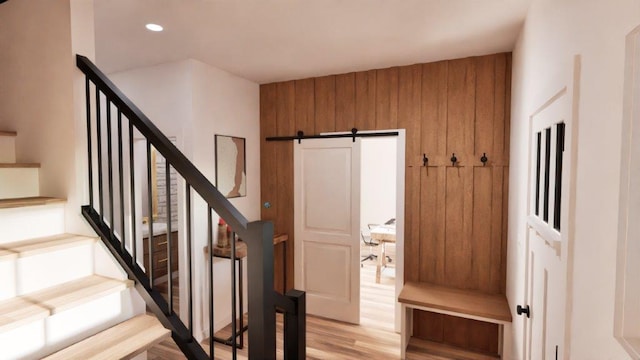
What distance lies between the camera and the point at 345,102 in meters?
3.59

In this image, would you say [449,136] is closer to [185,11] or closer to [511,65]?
[511,65]

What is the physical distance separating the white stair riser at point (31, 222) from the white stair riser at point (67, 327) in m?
0.48

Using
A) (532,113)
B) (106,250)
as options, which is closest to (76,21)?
(106,250)

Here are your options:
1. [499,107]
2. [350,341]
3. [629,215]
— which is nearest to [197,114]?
[350,341]

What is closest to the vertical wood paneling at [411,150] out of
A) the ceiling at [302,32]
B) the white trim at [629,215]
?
the ceiling at [302,32]

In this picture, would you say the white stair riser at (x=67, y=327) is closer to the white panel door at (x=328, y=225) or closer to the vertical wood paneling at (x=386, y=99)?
the white panel door at (x=328, y=225)

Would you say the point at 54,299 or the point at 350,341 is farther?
the point at 350,341

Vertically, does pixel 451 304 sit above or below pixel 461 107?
below

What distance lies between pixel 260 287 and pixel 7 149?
5.82 feet

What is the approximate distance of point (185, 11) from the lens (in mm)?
2203

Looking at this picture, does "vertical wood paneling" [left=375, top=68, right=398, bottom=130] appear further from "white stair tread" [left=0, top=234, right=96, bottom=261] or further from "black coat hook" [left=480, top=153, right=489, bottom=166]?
"white stair tread" [left=0, top=234, right=96, bottom=261]

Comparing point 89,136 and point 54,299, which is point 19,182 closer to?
point 89,136

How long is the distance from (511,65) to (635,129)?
254 centimetres

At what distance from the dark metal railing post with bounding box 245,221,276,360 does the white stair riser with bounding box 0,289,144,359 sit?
2.54 feet
